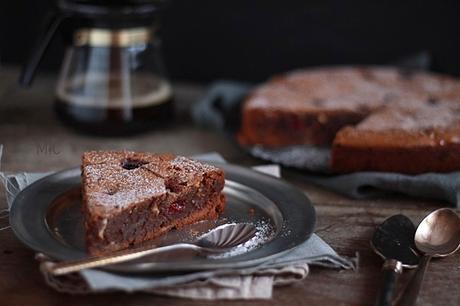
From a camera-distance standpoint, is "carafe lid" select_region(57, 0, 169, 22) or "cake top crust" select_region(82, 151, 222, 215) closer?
"cake top crust" select_region(82, 151, 222, 215)

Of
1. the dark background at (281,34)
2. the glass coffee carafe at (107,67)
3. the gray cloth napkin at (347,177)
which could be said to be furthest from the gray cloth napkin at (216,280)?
the dark background at (281,34)

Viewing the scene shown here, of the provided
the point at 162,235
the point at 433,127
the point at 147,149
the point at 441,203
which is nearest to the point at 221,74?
the point at 147,149

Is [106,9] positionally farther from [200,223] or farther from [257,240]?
[257,240]

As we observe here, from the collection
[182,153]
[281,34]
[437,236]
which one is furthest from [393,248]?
[281,34]

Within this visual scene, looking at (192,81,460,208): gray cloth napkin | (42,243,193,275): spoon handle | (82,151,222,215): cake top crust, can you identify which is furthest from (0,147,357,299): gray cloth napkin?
(192,81,460,208): gray cloth napkin

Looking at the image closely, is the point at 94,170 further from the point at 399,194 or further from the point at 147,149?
the point at 399,194

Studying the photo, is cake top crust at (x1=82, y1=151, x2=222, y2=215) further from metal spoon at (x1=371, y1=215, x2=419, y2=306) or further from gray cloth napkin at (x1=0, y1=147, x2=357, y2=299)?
metal spoon at (x1=371, y1=215, x2=419, y2=306)
